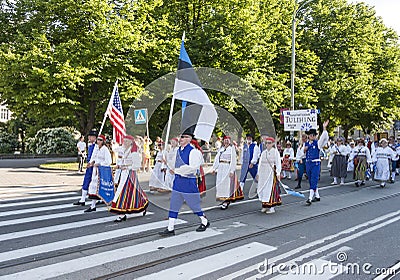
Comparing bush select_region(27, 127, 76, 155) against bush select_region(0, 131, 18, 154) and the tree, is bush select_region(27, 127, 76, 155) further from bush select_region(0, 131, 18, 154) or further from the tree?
the tree

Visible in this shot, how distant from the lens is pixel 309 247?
6.19 m

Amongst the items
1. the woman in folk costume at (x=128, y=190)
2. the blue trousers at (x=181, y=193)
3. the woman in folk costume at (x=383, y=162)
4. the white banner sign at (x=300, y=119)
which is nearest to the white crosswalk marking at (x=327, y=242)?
the blue trousers at (x=181, y=193)

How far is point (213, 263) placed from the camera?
17.8 feet

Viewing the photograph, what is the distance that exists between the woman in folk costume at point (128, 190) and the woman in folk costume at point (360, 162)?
9.65m

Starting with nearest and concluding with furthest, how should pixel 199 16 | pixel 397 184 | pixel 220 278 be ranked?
pixel 220 278
pixel 397 184
pixel 199 16

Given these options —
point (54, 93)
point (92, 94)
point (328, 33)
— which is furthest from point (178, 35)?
point (328, 33)

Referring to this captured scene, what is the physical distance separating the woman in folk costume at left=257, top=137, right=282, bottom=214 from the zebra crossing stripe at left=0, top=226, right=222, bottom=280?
2.22 meters

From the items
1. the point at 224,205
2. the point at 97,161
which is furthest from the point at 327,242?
the point at 97,161

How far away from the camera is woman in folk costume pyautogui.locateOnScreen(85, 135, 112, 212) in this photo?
29.3ft

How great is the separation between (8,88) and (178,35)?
Result: 33.0ft

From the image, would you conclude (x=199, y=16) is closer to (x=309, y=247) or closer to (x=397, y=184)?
(x=397, y=184)

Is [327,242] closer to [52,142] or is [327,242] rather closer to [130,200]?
[130,200]

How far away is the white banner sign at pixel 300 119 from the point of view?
16.5m

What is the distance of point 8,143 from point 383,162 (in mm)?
33694
